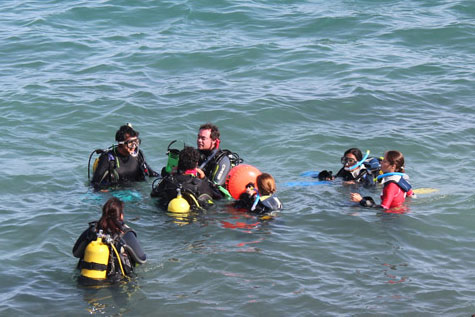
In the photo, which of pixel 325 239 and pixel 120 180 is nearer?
pixel 325 239

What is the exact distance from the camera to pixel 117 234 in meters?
6.70

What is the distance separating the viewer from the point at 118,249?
679 cm

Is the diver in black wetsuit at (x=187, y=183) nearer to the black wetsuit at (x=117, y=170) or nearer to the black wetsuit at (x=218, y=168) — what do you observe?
the black wetsuit at (x=218, y=168)

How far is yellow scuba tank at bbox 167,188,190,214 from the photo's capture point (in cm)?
870

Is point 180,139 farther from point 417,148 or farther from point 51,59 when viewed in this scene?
point 51,59

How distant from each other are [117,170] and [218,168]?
1.67 m

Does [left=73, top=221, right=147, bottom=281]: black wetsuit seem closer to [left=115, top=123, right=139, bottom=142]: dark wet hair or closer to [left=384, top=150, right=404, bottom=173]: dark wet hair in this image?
[left=115, top=123, right=139, bottom=142]: dark wet hair

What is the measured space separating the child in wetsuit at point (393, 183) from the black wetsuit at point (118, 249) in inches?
145

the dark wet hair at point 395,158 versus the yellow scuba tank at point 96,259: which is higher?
the dark wet hair at point 395,158

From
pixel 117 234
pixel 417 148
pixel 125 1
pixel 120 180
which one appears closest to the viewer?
pixel 117 234

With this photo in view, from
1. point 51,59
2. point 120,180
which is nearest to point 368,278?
point 120,180

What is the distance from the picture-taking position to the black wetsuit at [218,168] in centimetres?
949

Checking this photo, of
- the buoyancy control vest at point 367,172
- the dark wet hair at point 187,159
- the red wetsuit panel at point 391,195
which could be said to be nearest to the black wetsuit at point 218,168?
the dark wet hair at point 187,159

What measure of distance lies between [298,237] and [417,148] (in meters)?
4.83
